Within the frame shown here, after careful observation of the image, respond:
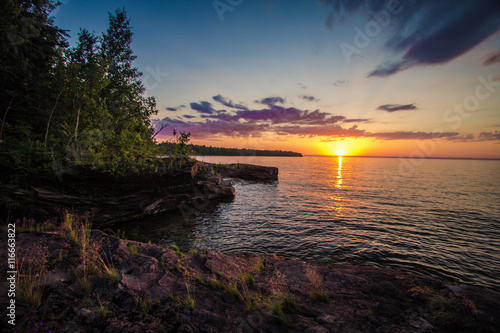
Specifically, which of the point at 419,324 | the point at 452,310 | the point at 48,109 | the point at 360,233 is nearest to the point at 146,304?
the point at 419,324

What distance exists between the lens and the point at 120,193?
14953 mm

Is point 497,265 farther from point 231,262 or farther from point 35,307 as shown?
point 35,307

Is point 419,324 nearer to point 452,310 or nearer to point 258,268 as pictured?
point 452,310

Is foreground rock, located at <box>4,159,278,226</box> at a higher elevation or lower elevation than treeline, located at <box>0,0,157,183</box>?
lower

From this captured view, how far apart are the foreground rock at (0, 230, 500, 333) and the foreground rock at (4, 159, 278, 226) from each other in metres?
5.93

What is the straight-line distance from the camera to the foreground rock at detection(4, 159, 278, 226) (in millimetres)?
11584

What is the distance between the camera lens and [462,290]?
574 cm

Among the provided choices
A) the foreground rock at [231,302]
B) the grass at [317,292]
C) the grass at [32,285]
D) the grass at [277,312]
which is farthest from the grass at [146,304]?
the grass at [317,292]

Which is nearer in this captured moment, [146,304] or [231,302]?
[146,304]

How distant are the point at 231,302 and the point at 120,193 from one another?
45.8ft

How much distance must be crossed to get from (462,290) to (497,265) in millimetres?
7732

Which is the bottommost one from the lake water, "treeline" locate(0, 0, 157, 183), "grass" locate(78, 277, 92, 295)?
the lake water

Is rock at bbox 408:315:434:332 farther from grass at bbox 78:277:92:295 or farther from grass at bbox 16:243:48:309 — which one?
grass at bbox 16:243:48:309

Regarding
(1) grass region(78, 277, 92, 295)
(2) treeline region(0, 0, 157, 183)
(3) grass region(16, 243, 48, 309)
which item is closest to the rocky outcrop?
(2) treeline region(0, 0, 157, 183)
